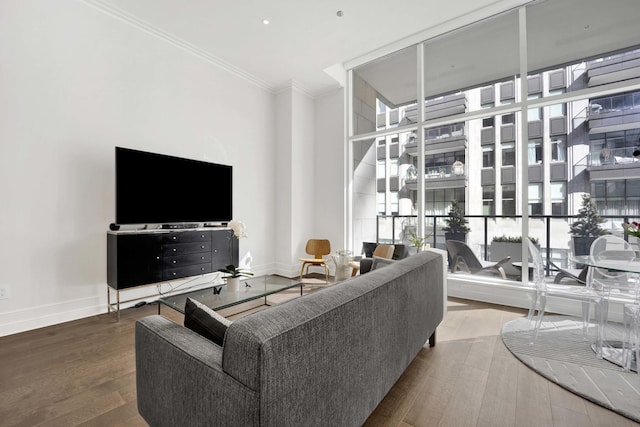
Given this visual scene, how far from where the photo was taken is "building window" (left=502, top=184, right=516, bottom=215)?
3.51 metres

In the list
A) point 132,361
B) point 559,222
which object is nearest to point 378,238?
point 559,222

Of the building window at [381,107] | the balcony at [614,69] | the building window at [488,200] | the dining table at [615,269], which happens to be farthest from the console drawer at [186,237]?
the balcony at [614,69]

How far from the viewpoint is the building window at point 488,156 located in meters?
3.66

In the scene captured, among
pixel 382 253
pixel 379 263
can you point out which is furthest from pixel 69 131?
pixel 382 253

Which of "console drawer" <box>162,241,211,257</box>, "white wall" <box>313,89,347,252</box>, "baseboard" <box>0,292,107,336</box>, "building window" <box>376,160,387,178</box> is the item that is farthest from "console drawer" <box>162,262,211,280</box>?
"building window" <box>376,160,387,178</box>

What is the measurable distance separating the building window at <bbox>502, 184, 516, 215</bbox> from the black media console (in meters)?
3.42

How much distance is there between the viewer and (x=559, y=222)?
330cm

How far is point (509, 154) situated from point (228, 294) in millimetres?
3540

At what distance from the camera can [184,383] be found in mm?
960

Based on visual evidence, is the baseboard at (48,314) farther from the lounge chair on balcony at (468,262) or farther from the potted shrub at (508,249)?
the potted shrub at (508,249)

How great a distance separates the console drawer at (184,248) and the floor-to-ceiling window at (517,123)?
2.67 m

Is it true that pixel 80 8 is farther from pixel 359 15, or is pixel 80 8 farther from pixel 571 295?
pixel 571 295

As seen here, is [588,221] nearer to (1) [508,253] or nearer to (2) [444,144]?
(1) [508,253]

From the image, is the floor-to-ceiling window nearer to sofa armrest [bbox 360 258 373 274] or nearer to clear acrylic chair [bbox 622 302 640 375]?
clear acrylic chair [bbox 622 302 640 375]
